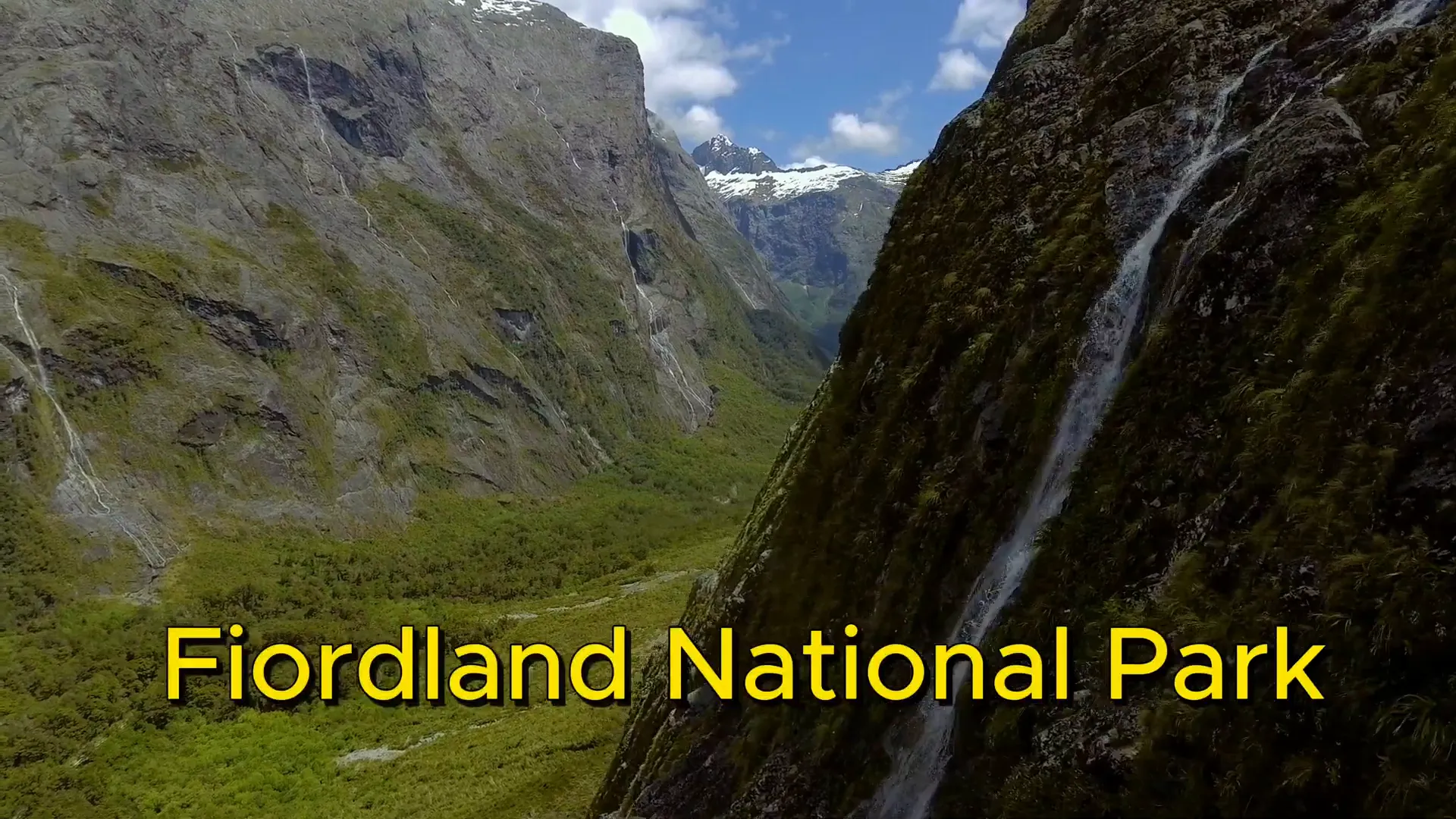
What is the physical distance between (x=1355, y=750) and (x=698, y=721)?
14.2m

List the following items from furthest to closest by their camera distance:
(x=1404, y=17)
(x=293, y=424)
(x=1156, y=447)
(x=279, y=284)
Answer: (x=279, y=284) → (x=293, y=424) → (x=1404, y=17) → (x=1156, y=447)

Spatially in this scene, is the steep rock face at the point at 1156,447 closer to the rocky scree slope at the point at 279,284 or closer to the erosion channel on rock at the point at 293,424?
the erosion channel on rock at the point at 293,424

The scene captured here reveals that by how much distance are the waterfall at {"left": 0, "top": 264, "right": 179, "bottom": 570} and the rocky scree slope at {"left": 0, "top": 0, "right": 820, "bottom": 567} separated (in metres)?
0.21

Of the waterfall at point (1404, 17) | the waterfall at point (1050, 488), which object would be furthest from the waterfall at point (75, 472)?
the waterfall at point (1404, 17)

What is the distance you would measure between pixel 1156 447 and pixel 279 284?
120886 millimetres

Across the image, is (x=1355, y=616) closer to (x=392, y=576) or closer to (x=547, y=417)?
(x=392, y=576)

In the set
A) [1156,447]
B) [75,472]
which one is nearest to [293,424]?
[75,472]

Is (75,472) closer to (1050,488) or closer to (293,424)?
(293,424)

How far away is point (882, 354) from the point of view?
804 inches

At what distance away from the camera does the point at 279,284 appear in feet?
357

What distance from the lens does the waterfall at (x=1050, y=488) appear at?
13062 millimetres

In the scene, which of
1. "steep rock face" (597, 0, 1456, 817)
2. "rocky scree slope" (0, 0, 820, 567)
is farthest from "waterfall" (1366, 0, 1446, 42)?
"rocky scree slope" (0, 0, 820, 567)

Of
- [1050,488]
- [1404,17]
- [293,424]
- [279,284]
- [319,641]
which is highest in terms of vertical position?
[279,284]

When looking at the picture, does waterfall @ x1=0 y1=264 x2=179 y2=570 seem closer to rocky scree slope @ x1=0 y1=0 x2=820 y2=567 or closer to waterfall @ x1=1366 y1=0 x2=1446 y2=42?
rocky scree slope @ x1=0 y1=0 x2=820 y2=567
